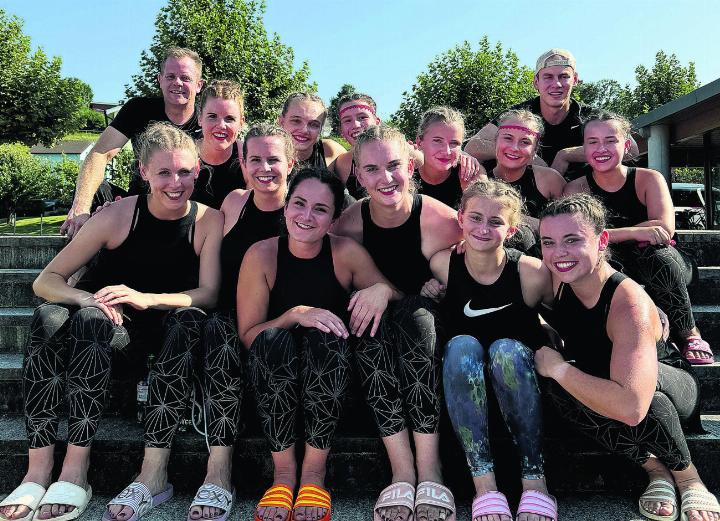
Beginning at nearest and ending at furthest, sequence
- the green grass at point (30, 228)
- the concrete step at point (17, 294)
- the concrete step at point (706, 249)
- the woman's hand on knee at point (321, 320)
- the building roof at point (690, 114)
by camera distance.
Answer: the woman's hand on knee at point (321, 320)
the concrete step at point (17, 294)
the concrete step at point (706, 249)
the building roof at point (690, 114)
the green grass at point (30, 228)

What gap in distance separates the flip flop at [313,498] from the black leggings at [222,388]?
0.37 meters

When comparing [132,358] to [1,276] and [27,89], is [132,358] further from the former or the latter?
[27,89]

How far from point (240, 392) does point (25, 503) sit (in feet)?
2.82

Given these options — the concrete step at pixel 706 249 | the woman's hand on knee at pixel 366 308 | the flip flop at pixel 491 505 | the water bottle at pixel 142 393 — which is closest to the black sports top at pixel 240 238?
the water bottle at pixel 142 393

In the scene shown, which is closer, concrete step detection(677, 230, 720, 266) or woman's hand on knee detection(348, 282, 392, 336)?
woman's hand on knee detection(348, 282, 392, 336)

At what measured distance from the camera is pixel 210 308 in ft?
8.84

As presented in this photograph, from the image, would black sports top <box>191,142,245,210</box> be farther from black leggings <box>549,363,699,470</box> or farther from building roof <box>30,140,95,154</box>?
building roof <box>30,140,95,154</box>

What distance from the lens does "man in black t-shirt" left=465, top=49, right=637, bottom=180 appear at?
395cm

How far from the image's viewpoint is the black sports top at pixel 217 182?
3469 mm

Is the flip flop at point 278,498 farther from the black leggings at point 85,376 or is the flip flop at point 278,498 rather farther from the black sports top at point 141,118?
the black sports top at point 141,118

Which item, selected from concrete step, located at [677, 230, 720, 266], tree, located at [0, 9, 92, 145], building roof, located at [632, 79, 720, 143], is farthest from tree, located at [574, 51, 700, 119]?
concrete step, located at [677, 230, 720, 266]

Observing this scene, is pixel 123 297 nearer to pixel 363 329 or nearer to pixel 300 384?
pixel 300 384

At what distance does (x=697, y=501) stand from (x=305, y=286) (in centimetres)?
168

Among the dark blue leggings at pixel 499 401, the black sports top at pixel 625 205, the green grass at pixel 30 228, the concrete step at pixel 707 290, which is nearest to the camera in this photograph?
the dark blue leggings at pixel 499 401
